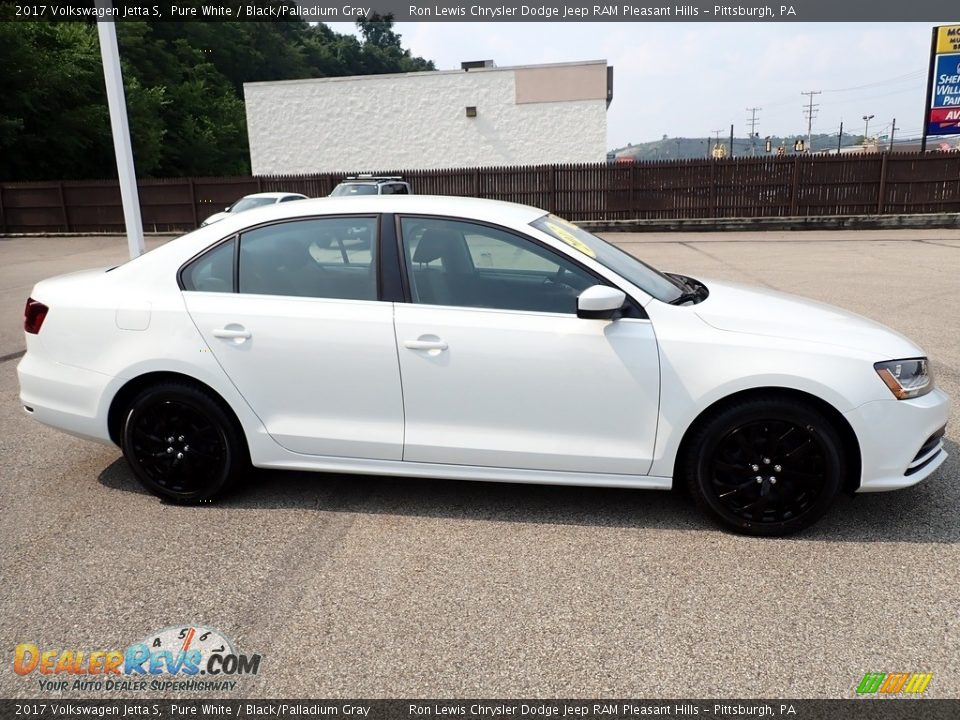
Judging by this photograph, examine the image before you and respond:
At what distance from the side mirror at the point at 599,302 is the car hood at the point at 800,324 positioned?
0.46 meters

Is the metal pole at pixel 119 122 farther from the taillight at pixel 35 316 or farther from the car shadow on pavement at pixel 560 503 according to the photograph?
the car shadow on pavement at pixel 560 503

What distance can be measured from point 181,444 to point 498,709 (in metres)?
2.29

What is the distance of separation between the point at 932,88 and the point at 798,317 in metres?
23.8

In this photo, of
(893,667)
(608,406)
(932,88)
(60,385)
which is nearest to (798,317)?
(608,406)

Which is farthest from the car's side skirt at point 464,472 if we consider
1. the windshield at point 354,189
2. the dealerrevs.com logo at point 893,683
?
the windshield at point 354,189

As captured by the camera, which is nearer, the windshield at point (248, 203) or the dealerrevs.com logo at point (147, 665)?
the dealerrevs.com logo at point (147, 665)

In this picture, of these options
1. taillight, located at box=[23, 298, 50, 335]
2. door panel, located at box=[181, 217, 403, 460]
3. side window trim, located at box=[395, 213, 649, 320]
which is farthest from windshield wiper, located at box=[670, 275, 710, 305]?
taillight, located at box=[23, 298, 50, 335]

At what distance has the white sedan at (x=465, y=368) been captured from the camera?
3277 mm

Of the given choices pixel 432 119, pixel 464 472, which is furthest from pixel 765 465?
pixel 432 119

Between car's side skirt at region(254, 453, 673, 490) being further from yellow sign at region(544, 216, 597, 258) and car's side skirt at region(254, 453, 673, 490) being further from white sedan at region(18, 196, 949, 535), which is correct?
yellow sign at region(544, 216, 597, 258)

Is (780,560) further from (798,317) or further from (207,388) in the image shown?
(207,388)

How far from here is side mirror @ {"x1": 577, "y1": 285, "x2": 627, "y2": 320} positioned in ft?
10.6

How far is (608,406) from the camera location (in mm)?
3361

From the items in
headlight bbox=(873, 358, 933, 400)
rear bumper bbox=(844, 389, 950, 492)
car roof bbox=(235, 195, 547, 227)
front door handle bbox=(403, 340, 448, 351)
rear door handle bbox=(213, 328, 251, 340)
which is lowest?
rear bumper bbox=(844, 389, 950, 492)
